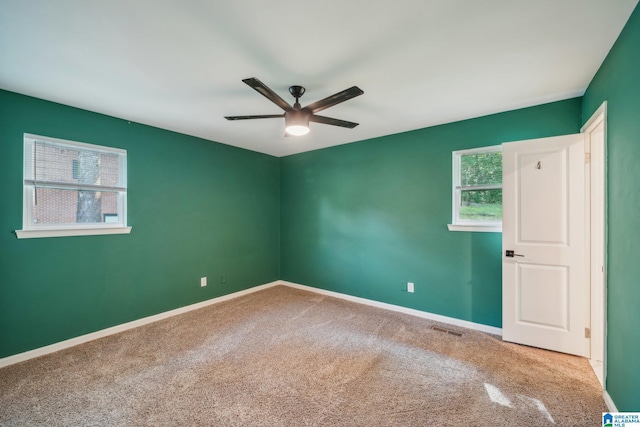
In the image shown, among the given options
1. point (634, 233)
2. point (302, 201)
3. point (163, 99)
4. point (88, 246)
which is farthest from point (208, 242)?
A: point (634, 233)

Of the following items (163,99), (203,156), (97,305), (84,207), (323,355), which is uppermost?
(163,99)

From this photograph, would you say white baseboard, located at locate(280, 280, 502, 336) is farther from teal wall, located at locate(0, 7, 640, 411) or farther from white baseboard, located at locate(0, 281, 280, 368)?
white baseboard, located at locate(0, 281, 280, 368)

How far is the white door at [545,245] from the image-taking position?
251 cm

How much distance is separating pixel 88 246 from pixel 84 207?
0.43 m

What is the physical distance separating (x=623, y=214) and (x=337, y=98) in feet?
6.47

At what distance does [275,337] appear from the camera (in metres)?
2.95

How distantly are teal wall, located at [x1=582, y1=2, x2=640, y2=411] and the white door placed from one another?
2.28ft

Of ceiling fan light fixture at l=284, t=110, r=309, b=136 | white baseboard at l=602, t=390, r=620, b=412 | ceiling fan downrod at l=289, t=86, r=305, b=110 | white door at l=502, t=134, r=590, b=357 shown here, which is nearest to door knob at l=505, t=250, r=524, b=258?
white door at l=502, t=134, r=590, b=357

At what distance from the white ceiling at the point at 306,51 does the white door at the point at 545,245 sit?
61 cm

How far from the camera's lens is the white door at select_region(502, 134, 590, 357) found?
2.51 metres

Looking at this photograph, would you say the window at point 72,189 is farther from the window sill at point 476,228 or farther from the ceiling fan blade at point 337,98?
the window sill at point 476,228

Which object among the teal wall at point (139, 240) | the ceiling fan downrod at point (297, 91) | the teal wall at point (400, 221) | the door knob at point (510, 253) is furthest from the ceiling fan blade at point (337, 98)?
the teal wall at point (139, 240)

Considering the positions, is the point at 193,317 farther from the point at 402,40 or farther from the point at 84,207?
the point at 402,40

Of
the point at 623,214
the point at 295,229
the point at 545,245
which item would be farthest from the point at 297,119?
the point at 295,229
